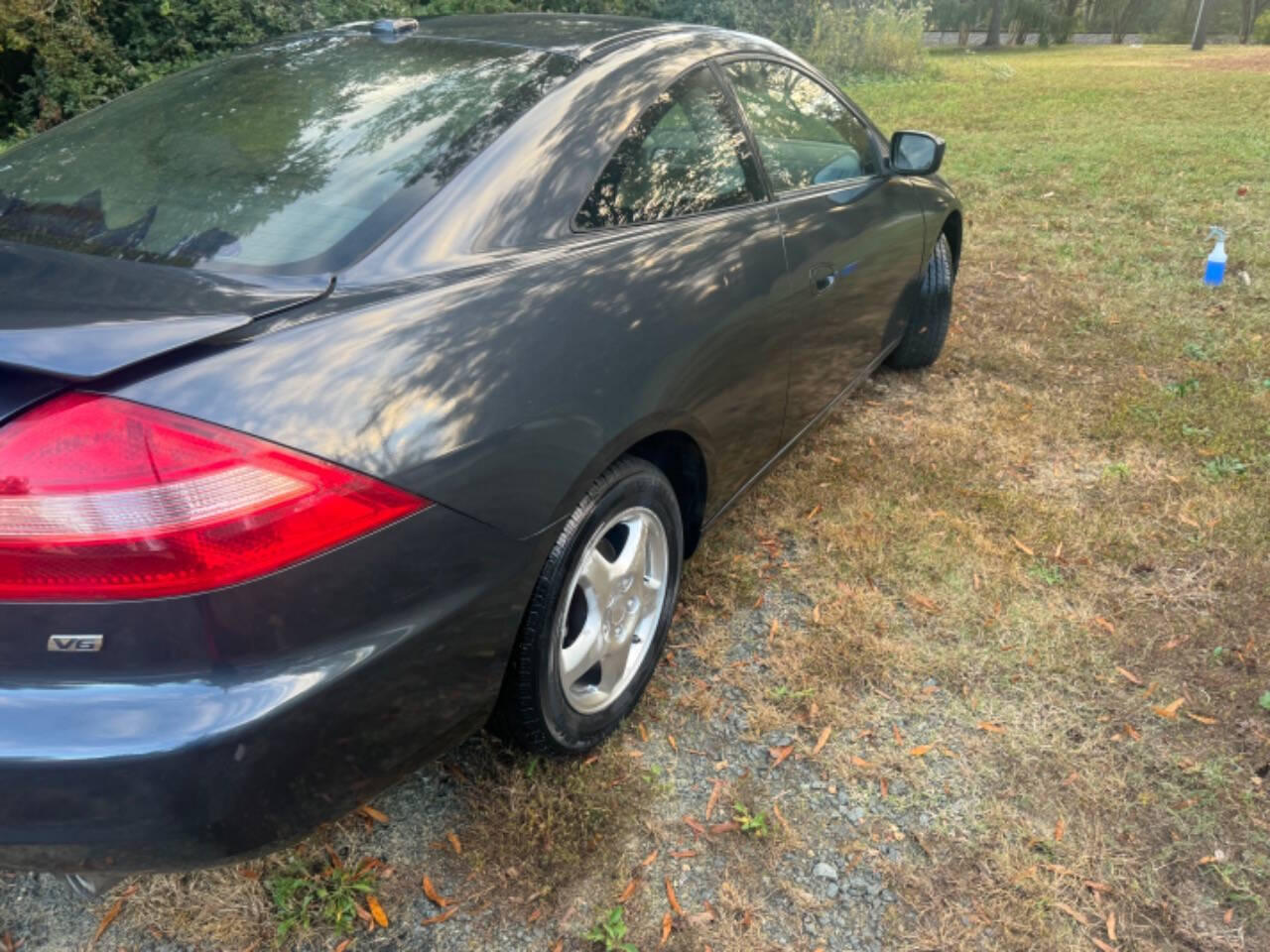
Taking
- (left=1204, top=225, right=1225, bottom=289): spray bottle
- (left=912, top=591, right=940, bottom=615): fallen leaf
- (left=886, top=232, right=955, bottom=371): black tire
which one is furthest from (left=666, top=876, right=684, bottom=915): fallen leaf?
(left=1204, top=225, right=1225, bottom=289): spray bottle

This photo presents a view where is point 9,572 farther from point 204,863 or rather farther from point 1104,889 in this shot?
point 1104,889

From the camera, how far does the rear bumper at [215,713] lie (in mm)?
1314

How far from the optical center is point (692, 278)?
2.25 metres

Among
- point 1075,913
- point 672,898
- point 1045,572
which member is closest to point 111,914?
point 672,898

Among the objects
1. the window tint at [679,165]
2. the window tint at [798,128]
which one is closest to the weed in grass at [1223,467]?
the window tint at [798,128]

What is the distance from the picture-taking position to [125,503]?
1.30 m

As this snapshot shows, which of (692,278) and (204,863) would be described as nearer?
(204,863)

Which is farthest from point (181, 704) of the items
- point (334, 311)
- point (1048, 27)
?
point (1048, 27)

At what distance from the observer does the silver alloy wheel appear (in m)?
2.09

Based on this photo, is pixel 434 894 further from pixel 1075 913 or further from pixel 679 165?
pixel 679 165

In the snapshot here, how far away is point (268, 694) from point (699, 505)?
1.40m

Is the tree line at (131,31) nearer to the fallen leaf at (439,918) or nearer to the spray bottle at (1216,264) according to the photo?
the spray bottle at (1216,264)

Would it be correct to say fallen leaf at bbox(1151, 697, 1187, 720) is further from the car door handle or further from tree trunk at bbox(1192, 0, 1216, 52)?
tree trunk at bbox(1192, 0, 1216, 52)

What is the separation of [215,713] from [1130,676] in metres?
2.32
